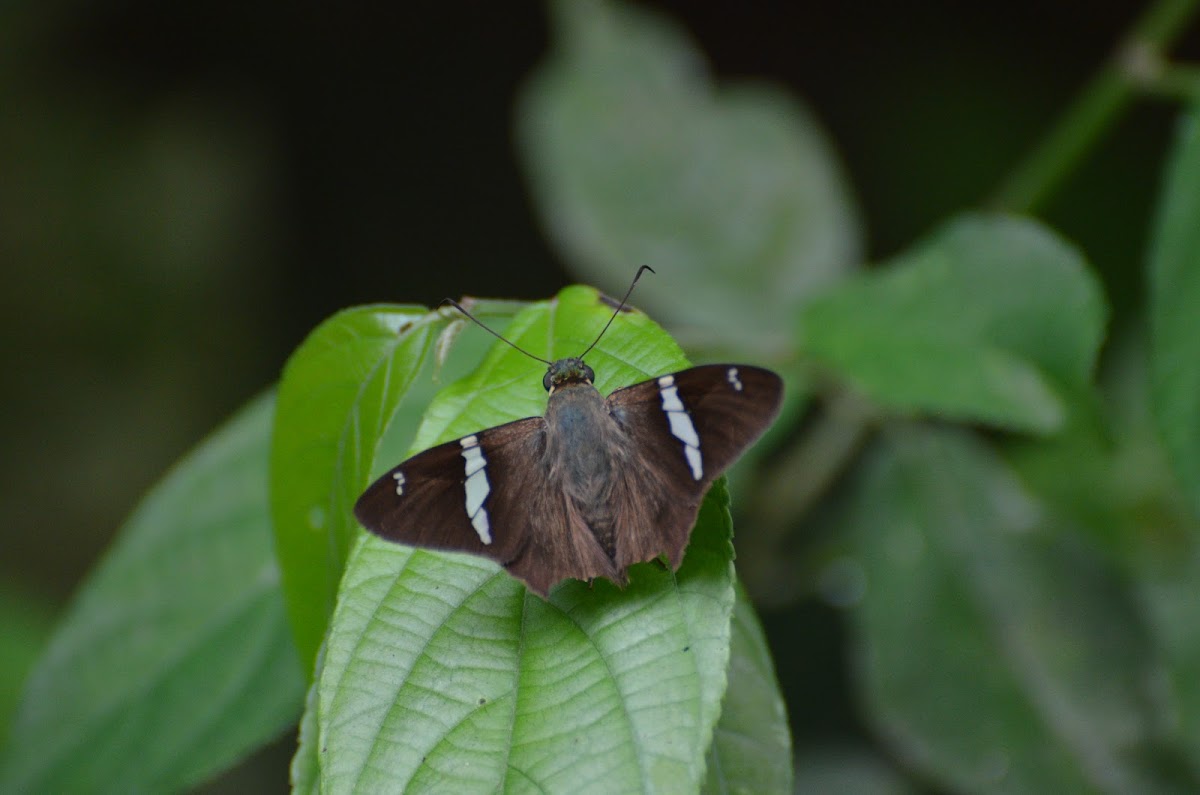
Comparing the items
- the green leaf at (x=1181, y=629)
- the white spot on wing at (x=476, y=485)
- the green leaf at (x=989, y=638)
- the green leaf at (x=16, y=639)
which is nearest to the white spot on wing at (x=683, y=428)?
the white spot on wing at (x=476, y=485)

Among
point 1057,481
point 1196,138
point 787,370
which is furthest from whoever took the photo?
point 1057,481

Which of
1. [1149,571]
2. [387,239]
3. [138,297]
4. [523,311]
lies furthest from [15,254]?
[1149,571]

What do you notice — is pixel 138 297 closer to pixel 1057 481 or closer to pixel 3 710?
pixel 3 710

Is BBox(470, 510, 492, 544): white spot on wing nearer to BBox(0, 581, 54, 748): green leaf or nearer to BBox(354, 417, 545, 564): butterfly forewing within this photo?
BBox(354, 417, 545, 564): butterfly forewing

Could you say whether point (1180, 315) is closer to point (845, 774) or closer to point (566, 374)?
point (566, 374)

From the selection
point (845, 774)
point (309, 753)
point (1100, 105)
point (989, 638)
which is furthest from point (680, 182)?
point (309, 753)

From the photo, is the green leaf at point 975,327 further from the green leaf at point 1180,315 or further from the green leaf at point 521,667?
the green leaf at point 521,667

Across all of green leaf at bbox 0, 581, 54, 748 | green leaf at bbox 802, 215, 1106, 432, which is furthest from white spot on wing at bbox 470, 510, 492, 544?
green leaf at bbox 0, 581, 54, 748
